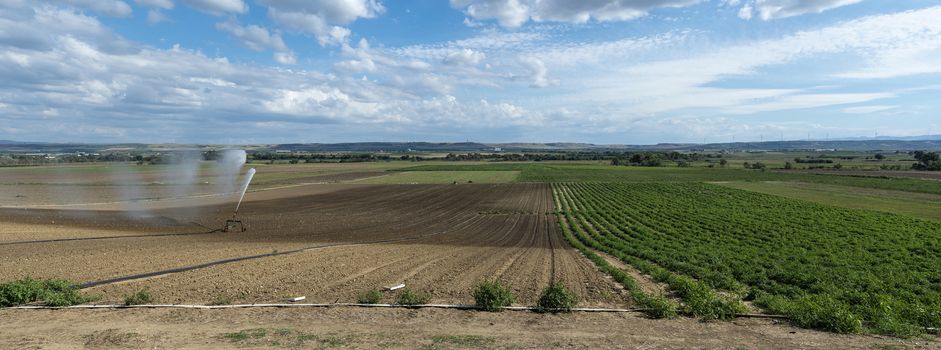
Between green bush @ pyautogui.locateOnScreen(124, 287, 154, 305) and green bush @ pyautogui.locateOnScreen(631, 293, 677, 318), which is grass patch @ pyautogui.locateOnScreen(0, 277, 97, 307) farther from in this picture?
green bush @ pyautogui.locateOnScreen(631, 293, 677, 318)

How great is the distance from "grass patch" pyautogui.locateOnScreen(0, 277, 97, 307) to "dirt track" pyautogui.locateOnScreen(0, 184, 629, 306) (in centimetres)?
97

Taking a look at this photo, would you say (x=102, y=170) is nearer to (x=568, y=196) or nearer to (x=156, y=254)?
(x=568, y=196)

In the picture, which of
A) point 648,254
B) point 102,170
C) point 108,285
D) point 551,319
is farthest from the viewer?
point 102,170

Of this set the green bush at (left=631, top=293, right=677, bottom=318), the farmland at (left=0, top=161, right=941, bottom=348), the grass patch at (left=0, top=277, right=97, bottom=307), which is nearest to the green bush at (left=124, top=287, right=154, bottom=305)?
the farmland at (left=0, top=161, right=941, bottom=348)

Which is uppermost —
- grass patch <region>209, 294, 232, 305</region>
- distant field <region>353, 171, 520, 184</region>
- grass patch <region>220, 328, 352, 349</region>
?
grass patch <region>220, 328, 352, 349</region>

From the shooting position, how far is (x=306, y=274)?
16719 millimetres

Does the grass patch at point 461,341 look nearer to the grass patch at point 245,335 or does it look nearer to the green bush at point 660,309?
the grass patch at point 245,335

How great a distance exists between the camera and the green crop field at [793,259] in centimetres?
1136

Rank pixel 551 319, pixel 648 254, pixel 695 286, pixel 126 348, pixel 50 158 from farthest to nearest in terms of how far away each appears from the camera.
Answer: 1. pixel 50 158
2. pixel 648 254
3. pixel 695 286
4. pixel 551 319
5. pixel 126 348

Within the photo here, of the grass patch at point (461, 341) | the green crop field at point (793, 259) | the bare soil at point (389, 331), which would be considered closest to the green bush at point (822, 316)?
the green crop field at point (793, 259)

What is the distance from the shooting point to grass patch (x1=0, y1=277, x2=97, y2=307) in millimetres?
12094

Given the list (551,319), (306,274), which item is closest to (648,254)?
(551,319)

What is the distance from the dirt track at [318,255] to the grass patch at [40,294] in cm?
Answer: 97

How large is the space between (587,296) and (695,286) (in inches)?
107
